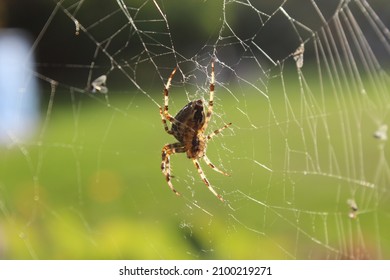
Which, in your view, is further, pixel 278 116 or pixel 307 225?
pixel 278 116

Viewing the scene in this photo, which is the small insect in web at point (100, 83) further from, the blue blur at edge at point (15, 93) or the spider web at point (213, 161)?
the blue blur at edge at point (15, 93)

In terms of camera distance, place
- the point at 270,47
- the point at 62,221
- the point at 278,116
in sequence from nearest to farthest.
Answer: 1. the point at 62,221
2. the point at 278,116
3. the point at 270,47

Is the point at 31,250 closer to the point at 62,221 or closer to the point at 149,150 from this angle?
the point at 62,221

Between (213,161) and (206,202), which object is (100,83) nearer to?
(213,161)

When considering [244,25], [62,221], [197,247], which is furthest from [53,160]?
[197,247]

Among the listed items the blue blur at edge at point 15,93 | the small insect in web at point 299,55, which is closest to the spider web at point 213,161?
the small insect in web at point 299,55

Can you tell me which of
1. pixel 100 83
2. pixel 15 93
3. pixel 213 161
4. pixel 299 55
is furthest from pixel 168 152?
pixel 15 93
